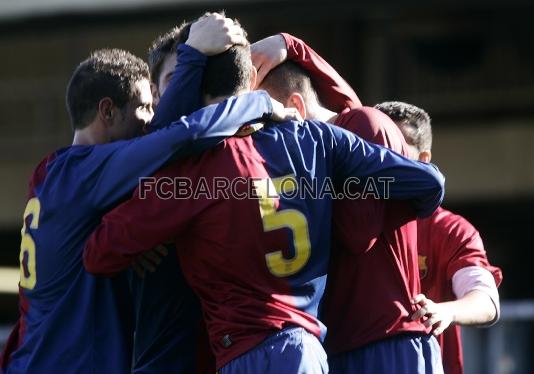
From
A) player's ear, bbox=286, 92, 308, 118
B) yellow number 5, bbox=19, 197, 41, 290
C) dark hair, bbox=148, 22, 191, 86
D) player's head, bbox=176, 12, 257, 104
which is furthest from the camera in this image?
player's ear, bbox=286, 92, 308, 118

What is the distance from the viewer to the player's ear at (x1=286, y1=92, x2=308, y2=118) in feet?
13.0

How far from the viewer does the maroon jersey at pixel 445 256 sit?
13.8ft

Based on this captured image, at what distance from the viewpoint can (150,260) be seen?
3.66 meters

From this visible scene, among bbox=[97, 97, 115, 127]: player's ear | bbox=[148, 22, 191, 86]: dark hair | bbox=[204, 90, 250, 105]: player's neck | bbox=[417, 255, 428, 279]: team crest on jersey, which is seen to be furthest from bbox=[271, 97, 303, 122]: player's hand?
bbox=[417, 255, 428, 279]: team crest on jersey

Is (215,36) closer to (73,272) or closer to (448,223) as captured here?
(73,272)

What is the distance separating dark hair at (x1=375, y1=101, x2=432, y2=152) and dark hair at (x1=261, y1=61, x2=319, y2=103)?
36 centimetres

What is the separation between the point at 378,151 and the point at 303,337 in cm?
62

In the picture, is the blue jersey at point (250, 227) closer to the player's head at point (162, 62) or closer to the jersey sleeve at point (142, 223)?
the jersey sleeve at point (142, 223)

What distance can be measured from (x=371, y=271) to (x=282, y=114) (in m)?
0.57

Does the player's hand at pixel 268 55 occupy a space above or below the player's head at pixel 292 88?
above

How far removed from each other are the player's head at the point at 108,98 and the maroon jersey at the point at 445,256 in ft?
3.87

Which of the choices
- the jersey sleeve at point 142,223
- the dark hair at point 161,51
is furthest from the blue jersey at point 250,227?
the dark hair at point 161,51

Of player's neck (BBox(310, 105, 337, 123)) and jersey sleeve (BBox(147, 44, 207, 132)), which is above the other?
jersey sleeve (BBox(147, 44, 207, 132))

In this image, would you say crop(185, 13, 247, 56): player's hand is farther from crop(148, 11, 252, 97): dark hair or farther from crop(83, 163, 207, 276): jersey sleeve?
crop(83, 163, 207, 276): jersey sleeve
